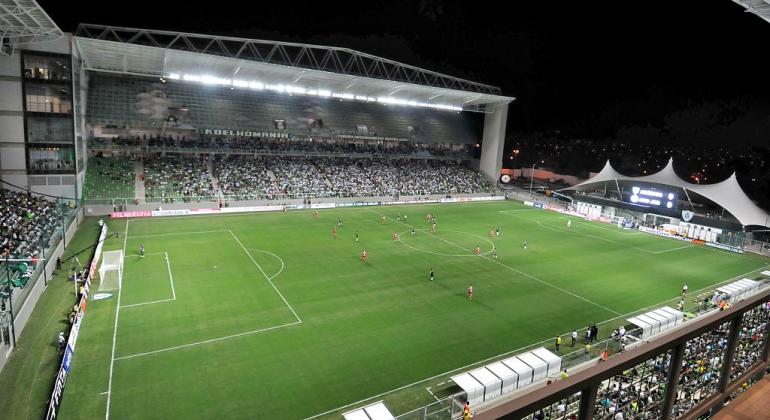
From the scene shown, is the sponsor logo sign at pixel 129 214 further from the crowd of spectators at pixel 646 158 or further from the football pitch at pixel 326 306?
the crowd of spectators at pixel 646 158

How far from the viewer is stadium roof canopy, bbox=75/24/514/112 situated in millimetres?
45347

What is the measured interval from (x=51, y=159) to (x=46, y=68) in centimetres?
776

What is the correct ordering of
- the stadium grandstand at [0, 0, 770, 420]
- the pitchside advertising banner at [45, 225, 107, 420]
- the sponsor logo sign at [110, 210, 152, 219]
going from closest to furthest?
the pitchside advertising banner at [45, 225, 107, 420], the stadium grandstand at [0, 0, 770, 420], the sponsor logo sign at [110, 210, 152, 219]

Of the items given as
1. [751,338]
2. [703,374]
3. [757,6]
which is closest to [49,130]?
[703,374]

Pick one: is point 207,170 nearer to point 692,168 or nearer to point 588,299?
point 588,299

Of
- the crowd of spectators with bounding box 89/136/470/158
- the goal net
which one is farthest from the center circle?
the crowd of spectators with bounding box 89/136/470/158

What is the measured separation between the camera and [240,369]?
17656 mm

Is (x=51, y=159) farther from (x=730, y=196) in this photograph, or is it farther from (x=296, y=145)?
(x=730, y=196)

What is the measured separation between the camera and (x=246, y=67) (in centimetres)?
5244

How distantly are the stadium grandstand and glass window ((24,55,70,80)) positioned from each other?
0.42 feet

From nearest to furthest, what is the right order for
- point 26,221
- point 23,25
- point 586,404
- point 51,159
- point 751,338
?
point 586,404
point 751,338
point 26,221
point 23,25
point 51,159

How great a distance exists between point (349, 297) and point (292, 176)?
37756 mm

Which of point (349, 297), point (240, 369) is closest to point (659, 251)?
point (349, 297)

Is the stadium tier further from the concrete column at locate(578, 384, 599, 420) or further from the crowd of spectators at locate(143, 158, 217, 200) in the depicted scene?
the concrete column at locate(578, 384, 599, 420)
